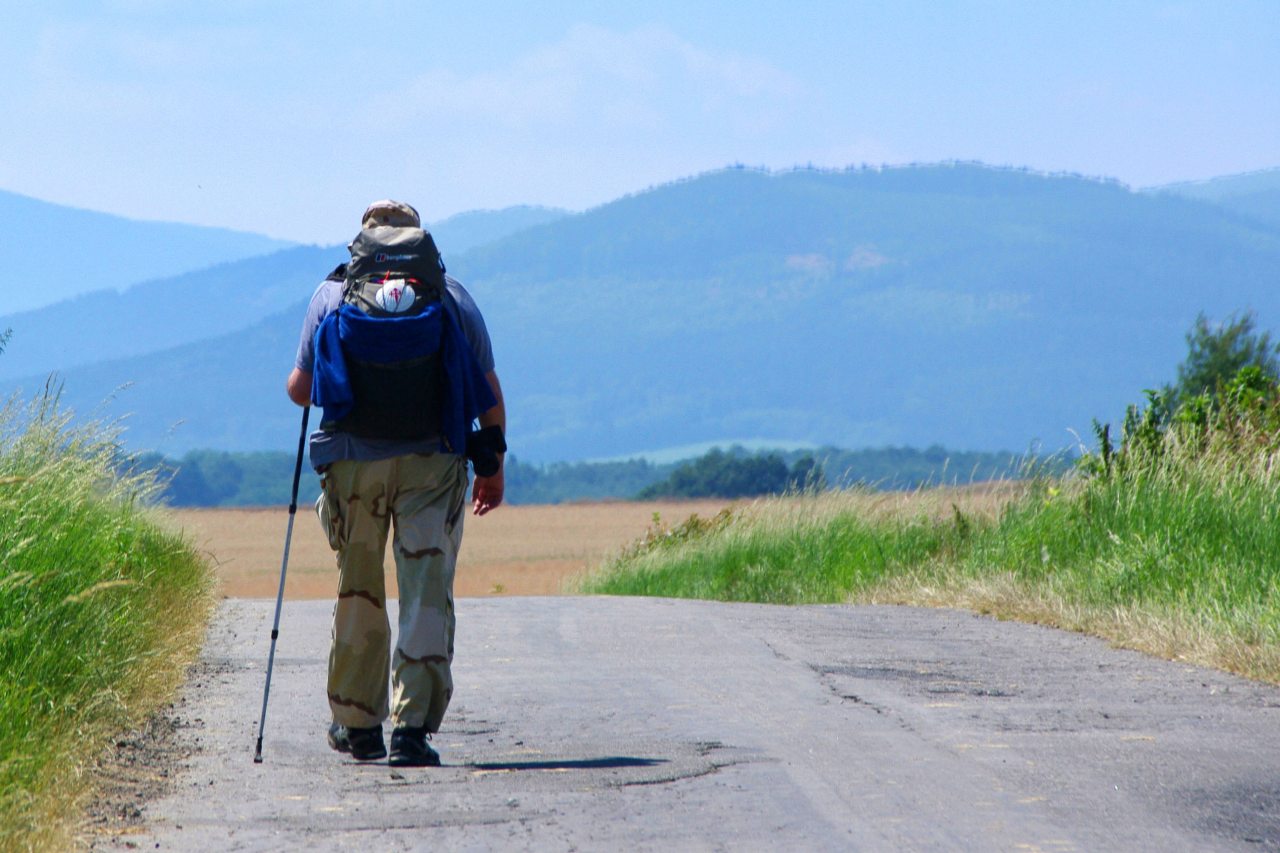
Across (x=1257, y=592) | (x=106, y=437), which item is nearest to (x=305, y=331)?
(x=106, y=437)

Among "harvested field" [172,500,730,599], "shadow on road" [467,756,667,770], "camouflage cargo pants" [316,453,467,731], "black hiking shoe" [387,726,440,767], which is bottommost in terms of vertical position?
"harvested field" [172,500,730,599]

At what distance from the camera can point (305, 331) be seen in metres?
6.59

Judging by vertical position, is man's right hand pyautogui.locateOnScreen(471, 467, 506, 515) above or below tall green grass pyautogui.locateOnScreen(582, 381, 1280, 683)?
above

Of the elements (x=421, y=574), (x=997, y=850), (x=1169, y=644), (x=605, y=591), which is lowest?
(x=605, y=591)

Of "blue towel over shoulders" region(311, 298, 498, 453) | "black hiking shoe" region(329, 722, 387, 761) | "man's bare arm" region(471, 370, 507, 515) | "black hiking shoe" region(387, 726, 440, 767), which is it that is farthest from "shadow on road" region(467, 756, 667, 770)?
"blue towel over shoulders" region(311, 298, 498, 453)

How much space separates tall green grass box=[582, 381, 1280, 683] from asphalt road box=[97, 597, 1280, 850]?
0.56 meters

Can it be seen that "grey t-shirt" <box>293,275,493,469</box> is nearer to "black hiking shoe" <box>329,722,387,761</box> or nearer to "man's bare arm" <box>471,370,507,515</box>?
"man's bare arm" <box>471,370,507,515</box>

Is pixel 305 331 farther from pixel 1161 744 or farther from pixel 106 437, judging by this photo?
pixel 106 437

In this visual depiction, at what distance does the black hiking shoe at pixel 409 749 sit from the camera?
20.3ft

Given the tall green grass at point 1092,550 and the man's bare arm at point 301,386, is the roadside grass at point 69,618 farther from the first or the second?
the tall green grass at point 1092,550

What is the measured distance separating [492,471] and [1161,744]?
9.09ft

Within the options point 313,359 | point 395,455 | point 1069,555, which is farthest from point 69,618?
point 1069,555

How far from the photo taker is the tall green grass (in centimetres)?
1024

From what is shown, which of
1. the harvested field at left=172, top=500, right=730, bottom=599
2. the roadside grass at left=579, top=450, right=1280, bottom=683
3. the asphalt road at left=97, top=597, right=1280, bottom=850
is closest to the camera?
the asphalt road at left=97, top=597, right=1280, bottom=850
